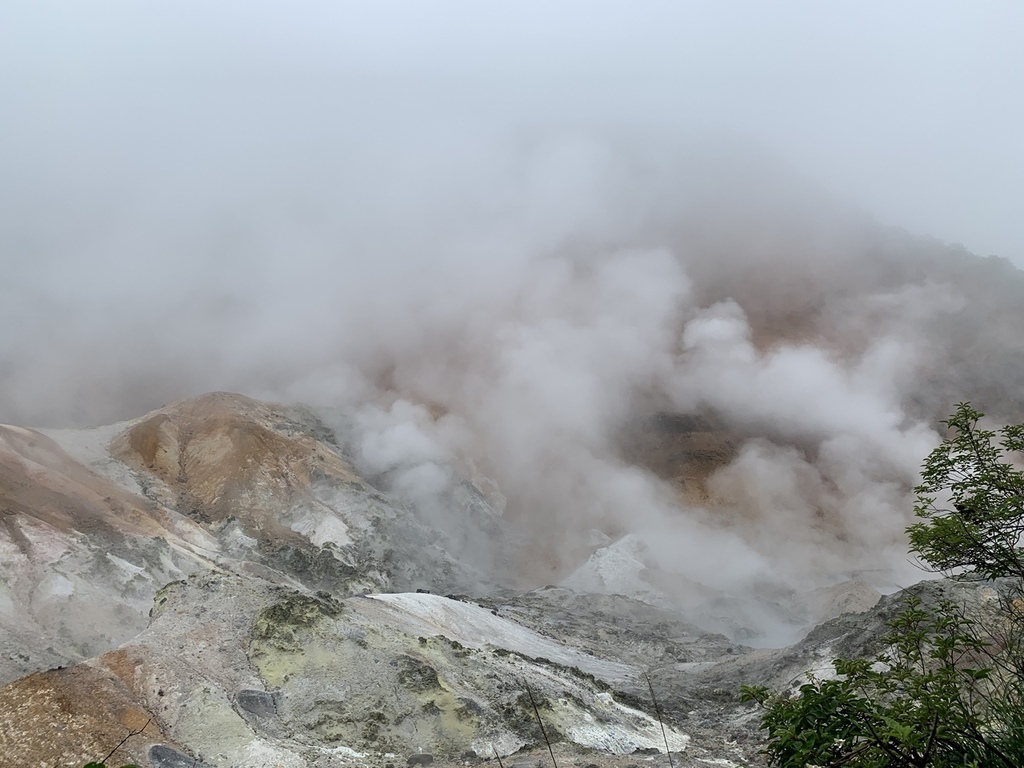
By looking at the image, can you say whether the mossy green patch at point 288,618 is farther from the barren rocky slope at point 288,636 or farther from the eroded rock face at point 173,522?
the eroded rock face at point 173,522

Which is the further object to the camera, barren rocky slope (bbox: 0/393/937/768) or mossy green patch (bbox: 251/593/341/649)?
mossy green patch (bbox: 251/593/341/649)

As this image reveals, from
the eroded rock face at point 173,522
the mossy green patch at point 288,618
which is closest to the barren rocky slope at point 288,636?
the mossy green patch at point 288,618

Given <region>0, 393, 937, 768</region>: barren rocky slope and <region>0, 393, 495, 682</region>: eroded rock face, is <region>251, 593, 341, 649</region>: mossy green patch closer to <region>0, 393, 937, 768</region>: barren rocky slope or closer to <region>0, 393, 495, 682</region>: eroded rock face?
<region>0, 393, 937, 768</region>: barren rocky slope

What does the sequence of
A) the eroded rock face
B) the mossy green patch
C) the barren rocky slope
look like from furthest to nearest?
the eroded rock face → the mossy green patch → the barren rocky slope

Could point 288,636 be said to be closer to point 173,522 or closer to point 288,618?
point 288,618

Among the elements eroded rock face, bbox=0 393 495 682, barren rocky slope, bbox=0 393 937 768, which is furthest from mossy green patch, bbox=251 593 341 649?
eroded rock face, bbox=0 393 495 682

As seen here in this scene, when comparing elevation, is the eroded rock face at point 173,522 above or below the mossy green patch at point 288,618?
below

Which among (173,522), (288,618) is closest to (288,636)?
(288,618)

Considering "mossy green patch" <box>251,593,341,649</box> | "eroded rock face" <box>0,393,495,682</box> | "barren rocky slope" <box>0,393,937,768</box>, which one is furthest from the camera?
"eroded rock face" <box>0,393,495,682</box>

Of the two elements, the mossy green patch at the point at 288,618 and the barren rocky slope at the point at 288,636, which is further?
the mossy green patch at the point at 288,618

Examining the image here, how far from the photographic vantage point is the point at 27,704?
13.0 meters

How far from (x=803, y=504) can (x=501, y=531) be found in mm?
34761

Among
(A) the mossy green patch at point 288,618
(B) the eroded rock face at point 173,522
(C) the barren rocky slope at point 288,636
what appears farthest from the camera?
(B) the eroded rock face at point 173,522

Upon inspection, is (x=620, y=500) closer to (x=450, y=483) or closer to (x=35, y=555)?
(x=450, y=483)
